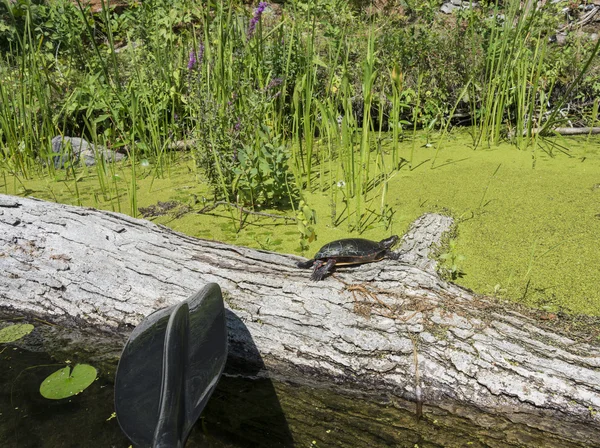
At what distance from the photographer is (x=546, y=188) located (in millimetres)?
2971

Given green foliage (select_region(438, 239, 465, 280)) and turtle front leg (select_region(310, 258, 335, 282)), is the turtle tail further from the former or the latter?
green foliage (select_region(438, 239, 465, 280))

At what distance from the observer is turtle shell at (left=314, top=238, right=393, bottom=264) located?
2.15 meters

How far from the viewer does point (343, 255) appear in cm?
215

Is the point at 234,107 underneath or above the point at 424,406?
above

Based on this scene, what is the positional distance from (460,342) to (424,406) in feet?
0.77

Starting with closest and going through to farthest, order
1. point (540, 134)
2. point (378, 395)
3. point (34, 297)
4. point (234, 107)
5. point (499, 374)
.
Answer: point (499, 374) → point (378, 395) → point (34, 297) → point (234, 107) → point (540, 134)

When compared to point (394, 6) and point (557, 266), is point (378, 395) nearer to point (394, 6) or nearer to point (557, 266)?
point (557, 266)

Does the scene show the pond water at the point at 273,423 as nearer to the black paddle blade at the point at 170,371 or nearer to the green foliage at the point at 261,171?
the black paddle blade at the point at 170,371

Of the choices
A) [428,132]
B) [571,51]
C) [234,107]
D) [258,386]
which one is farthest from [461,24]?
[258,386]

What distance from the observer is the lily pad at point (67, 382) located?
1798mm

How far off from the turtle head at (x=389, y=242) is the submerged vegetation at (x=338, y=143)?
0.59 feet

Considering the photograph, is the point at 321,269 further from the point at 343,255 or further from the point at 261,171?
the point at 261,171

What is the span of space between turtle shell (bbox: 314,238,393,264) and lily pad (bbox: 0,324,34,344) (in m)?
1.21

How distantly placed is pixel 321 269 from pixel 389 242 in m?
0.51
